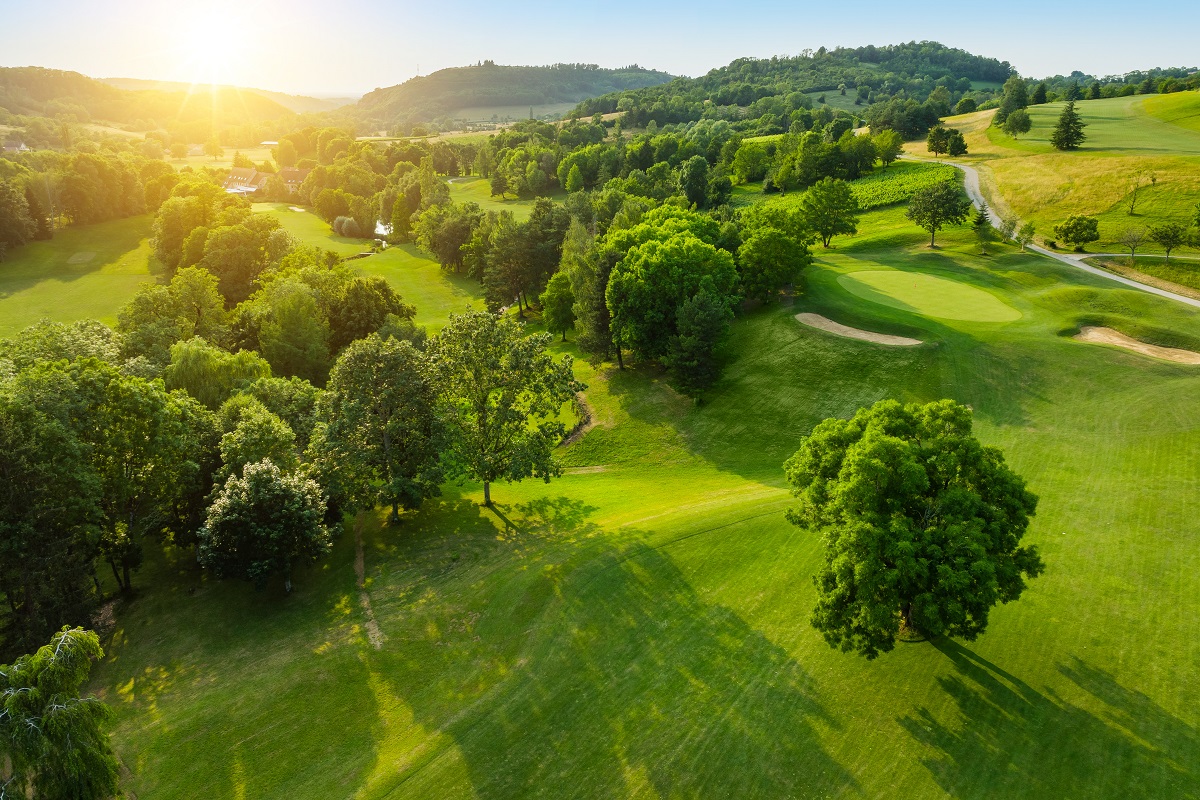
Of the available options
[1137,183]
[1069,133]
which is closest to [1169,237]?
[1137,183]

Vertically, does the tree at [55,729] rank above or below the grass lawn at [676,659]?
above

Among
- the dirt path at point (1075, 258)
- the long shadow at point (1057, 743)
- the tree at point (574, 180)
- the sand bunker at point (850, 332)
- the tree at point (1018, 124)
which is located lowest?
the long shadow at point (1057, 743)

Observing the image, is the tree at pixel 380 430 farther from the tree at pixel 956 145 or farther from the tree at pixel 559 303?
the tree at pixel 956 145

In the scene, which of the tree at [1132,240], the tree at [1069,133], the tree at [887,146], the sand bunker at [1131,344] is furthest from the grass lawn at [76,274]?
the tree at [1069,133]

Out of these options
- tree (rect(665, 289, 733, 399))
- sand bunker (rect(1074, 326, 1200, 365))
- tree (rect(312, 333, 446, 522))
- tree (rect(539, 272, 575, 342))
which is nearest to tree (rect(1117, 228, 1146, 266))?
sand bunker (rect(1074, 326, 1200, 365))

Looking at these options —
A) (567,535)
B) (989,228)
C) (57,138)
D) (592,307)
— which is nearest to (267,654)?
(567,535)

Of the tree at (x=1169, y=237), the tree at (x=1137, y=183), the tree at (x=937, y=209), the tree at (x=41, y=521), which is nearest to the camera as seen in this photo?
the tree at (x=41, y=521)

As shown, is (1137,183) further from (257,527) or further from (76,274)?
(76,274)

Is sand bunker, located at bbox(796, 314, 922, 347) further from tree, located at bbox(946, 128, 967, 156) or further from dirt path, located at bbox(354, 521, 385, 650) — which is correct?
tree, located at bbox(946, 128, 967, 156)
